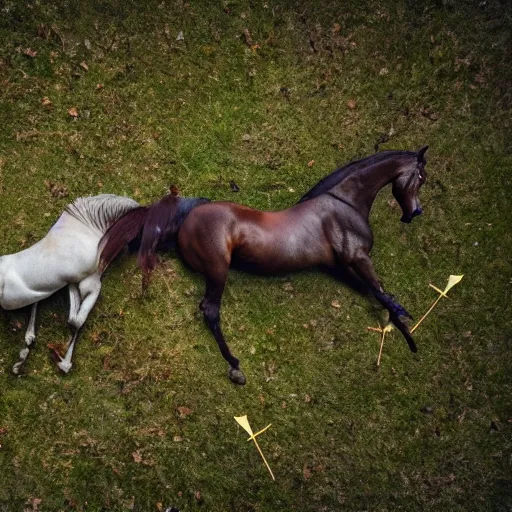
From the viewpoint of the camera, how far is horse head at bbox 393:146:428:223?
388cm

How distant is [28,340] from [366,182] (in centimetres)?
226

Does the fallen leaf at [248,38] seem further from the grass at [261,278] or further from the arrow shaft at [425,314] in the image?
the arrow shaft at [425,314]

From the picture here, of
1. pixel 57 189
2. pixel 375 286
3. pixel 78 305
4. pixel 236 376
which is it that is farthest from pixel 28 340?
pixel 375 286

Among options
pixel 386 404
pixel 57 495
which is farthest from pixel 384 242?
pixel 57 495

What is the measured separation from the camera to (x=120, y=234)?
12.5 ft

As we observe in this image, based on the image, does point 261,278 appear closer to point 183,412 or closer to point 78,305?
point 183,412

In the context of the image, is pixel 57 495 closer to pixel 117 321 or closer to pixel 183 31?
pixel 117 321

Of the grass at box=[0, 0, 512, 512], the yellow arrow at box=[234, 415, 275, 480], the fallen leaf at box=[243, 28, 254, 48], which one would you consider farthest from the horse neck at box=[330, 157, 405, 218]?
the yellow arrow at box=[234, 415, 275, 480]

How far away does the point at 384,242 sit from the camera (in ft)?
13.7

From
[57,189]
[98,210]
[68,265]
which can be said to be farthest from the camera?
[57,189]

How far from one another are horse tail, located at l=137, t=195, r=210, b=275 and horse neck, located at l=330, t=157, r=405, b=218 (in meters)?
0.90

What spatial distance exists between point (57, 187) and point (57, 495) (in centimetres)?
188

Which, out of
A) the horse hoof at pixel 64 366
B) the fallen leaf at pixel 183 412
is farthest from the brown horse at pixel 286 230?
the horse hoof at pixel 64 366

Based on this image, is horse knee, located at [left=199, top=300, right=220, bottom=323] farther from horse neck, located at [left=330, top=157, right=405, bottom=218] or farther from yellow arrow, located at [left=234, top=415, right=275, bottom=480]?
horse neck, located at [left=330, top=157, right=405, bottom=218]
